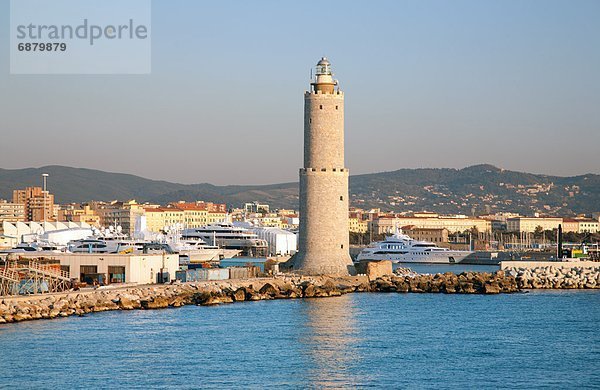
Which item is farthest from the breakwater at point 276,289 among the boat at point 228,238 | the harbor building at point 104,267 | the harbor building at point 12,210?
the harbor building at point 12,210

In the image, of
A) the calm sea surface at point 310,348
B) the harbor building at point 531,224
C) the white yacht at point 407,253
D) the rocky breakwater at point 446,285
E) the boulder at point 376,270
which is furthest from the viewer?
the harbor building at point 531,224

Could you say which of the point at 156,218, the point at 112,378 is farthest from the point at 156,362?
the point at 156,218

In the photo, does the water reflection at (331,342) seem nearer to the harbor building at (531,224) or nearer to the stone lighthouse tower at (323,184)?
the stone lighthouse tower at (323,184)

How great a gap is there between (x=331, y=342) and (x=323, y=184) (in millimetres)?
11299

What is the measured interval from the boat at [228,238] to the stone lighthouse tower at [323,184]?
22.8 meters

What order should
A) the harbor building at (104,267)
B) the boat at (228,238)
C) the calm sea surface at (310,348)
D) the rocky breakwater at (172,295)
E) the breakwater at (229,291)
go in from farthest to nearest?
the boat at (228,238), the harbor building at (104,267), the breakwater at (229,291), the rocky breakwater at (172,295), the calm sea surface at (310,348)

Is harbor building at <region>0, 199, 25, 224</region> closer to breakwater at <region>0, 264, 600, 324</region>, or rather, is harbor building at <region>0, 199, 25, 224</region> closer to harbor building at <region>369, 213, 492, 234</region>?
harbor building at <region>369, 213, 492, 234</region>

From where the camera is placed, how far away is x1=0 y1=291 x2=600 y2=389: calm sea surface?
18.1m

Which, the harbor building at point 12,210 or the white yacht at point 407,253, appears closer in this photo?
the white yacht at point 407,253

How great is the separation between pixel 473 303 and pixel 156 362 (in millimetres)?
13785

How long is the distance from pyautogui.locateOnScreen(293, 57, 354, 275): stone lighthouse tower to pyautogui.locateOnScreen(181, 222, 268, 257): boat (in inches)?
897

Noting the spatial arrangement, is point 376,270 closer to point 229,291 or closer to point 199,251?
point 229,291

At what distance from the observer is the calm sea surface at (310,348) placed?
1814 centimetres

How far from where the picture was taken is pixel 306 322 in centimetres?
2575
